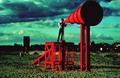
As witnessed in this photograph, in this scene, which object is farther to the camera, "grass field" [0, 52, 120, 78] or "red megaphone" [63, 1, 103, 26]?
"red megaphone" [63, 1, 103, 26]

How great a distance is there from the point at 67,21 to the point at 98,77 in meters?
7.44

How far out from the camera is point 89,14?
1844cm

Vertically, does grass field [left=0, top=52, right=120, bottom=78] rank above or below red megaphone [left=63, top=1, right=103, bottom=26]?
below

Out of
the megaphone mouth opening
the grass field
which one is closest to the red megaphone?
the megaphone mouth opening

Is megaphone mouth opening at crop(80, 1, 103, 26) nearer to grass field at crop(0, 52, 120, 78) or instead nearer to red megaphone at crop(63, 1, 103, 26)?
red megaphone at crop(63, 1, 103, 26)

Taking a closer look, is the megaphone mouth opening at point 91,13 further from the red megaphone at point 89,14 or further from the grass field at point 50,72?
the grass field at point 50,72

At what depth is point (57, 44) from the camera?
63.6 ft

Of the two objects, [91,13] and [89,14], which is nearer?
[89,14]

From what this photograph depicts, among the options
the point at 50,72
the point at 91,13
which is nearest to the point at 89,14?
the point at 91,13

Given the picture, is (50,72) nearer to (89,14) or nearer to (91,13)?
(89,14)

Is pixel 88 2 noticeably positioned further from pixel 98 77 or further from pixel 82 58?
pixel 98 77

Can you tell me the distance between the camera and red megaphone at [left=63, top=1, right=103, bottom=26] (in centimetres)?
1803

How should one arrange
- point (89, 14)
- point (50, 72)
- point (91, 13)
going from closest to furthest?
point (50, 72), point (89, 14), point (91, 13)

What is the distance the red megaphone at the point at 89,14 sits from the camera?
18.0m
